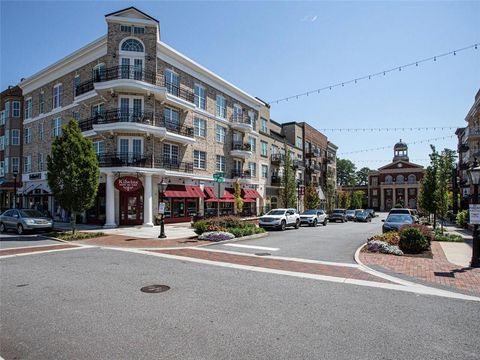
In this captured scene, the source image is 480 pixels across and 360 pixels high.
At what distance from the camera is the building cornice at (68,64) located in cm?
2566

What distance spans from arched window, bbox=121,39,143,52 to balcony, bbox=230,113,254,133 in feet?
44.3

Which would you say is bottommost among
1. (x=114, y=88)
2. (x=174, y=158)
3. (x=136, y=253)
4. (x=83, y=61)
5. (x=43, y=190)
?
(x=136, y=253)

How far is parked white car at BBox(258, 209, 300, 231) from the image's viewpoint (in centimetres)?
2314

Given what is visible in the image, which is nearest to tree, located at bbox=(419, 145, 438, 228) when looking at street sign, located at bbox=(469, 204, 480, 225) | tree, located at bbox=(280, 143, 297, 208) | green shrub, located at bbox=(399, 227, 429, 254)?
green shrub, located at bbox=(399, 227, 429, 254)

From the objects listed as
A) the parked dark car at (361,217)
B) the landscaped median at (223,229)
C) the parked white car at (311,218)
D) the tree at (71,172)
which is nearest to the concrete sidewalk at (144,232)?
the landscaped median at (223,229)

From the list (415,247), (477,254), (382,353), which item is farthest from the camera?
(415,247)

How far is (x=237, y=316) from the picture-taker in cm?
565

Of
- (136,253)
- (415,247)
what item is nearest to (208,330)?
(136,253)

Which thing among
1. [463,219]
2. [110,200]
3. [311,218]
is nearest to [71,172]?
[110,200]

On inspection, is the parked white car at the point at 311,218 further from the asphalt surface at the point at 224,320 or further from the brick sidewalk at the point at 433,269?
the asphalt surface at the point at 224,320

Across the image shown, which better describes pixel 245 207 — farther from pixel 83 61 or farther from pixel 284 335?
pixel 284 335

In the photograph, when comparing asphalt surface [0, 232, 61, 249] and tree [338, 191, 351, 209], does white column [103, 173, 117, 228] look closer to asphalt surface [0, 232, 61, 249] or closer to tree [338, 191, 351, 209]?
asphalt surface [0, 232, 61, 249]

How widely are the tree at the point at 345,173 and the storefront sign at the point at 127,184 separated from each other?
103 meters

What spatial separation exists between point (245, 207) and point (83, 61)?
22670mm
